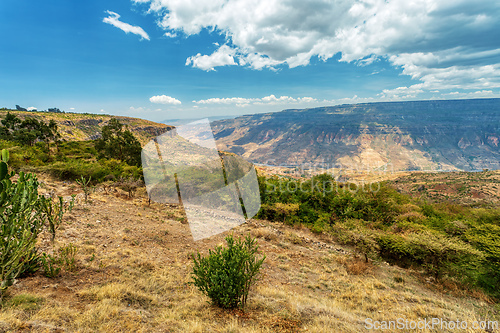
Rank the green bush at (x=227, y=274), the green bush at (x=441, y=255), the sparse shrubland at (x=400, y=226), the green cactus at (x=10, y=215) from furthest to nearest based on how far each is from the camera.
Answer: the sparse shrubland at (x=400, y=226) → the green bush at (x=441, y=255) → the green bush at (x=227, y=274) → the green cactus at (x=10, y=215)

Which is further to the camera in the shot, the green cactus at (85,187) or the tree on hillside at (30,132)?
the tree on hillside at (30,132)

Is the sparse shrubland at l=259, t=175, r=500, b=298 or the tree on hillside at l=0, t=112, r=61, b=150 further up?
the tree on hillside at l=0, t=112, r=61, b=150

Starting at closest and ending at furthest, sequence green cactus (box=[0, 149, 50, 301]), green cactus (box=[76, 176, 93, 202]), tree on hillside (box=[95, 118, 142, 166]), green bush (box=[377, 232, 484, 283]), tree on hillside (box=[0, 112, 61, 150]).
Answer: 1. green cactus (box=[0, 149, 50, 301])
2. green bush (box=[377, 232, 484, 283])
3. green cactus (box=[76, 176, 93, 202])
4. tree on hillside (box=[95, 118, 142, 166])
5. tree on hillside (box=[0, 112, 61, 150])

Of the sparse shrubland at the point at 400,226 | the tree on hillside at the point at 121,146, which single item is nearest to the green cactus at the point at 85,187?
the tree on hillside at the point at 121,146

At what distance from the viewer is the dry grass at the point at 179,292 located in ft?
13.7

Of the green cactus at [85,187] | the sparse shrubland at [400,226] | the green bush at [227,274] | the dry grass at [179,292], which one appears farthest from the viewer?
the green cactus at [85,187]

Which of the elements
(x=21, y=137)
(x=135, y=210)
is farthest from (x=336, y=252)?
(x=21, y=137)

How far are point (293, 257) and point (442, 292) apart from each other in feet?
21.8

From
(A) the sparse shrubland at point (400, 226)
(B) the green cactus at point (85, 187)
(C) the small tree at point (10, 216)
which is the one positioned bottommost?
(A) the sparse shrubland at point (400, 226)

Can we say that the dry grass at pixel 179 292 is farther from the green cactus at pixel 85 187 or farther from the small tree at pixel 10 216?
the green cactus at pixel 85 187

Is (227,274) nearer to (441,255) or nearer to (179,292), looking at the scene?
(179,292)

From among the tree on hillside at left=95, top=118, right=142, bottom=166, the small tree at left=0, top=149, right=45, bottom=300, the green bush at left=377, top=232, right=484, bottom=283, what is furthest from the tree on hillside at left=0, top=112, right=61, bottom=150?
the green bush at left=377, top=232, right=484, bottom=283

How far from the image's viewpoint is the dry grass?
4.18 meters

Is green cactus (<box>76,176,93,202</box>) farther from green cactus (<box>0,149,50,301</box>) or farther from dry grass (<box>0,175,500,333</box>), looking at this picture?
green cactus (<box>0,149,50,301</box>)
